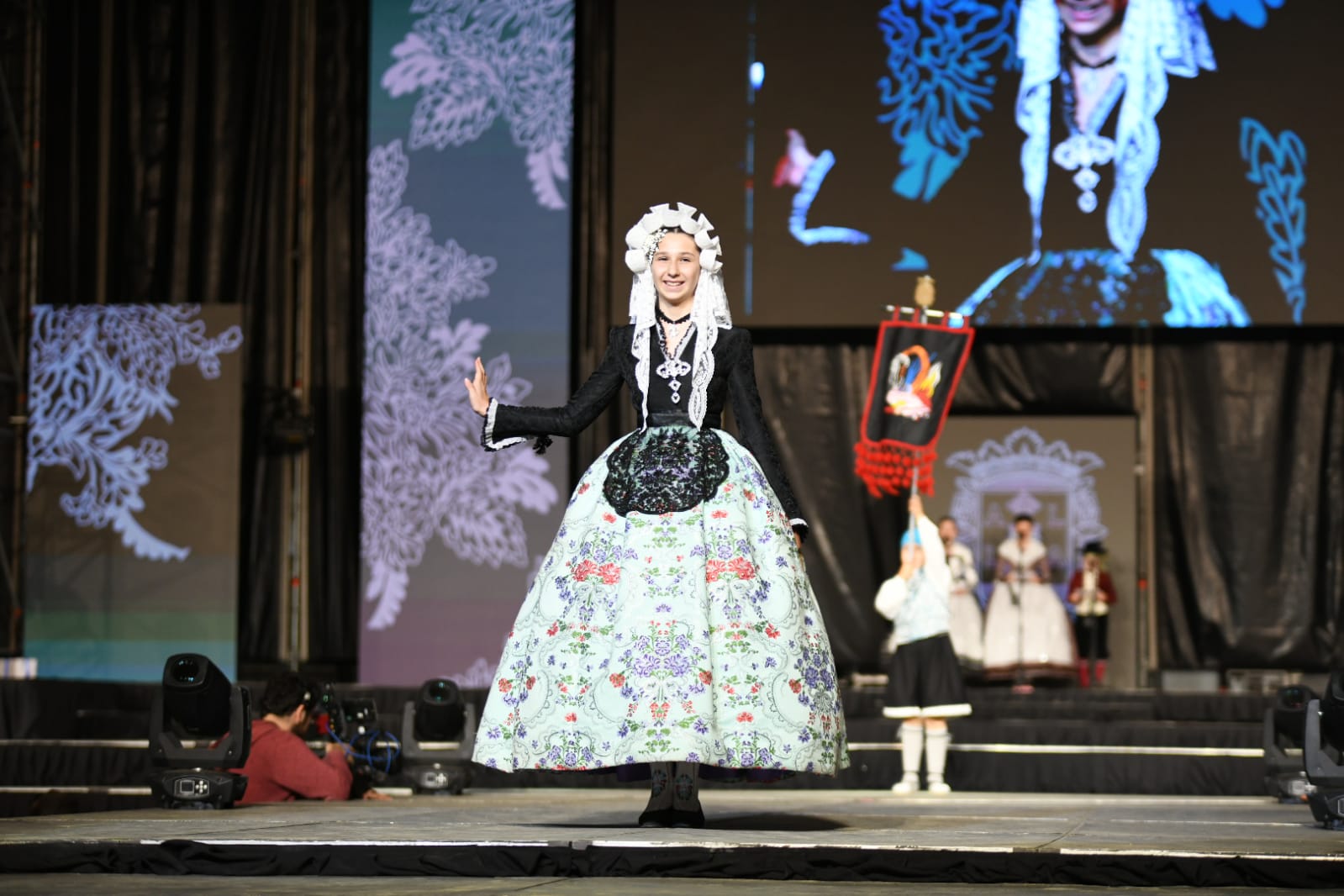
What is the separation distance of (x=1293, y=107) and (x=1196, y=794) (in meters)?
4.28

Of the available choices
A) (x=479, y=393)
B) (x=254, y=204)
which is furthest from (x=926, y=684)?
(x=254, y=204)

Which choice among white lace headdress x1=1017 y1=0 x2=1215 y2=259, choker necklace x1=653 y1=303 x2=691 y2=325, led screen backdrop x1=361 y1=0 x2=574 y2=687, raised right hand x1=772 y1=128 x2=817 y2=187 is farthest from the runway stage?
raised right hand x1=772 y1=128 x2=817 y2=187

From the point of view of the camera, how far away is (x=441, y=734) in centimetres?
611

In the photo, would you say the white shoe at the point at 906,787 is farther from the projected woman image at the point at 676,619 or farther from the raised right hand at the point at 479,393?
the raised right hand at the point at 479,393

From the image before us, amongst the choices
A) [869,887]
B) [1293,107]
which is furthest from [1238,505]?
[869,887]

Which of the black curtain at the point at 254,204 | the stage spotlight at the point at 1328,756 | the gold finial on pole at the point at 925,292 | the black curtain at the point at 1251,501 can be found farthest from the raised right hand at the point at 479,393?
the black curtain at the point at 1251,501

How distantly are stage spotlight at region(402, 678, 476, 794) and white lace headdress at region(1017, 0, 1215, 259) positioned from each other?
4838 mm

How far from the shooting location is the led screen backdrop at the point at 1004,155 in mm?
9586

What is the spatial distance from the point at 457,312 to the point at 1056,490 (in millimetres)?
3695

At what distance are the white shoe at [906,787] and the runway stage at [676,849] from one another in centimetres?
286

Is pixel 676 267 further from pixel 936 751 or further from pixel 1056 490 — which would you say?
pixel 1056 490

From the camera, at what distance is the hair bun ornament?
148 inches

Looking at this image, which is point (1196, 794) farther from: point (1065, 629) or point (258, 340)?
point (258, 340)

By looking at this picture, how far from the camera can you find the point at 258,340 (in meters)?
10.9
